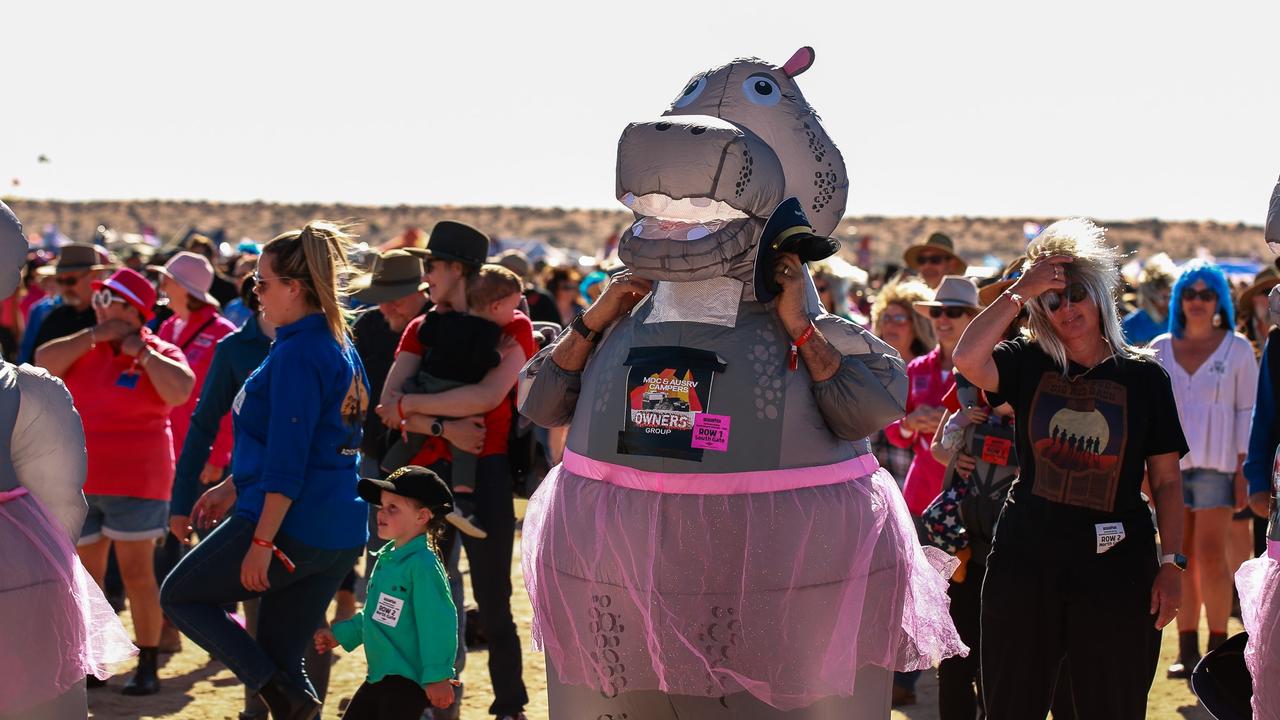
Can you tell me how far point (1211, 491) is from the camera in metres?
7.36

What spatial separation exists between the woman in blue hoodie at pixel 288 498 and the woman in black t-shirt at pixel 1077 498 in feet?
6.89

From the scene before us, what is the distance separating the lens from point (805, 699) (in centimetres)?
352

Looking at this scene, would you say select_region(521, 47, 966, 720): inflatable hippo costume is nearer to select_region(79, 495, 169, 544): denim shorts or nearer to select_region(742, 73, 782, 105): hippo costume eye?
select_region(742, 73, 782, 105): hippo costume eye

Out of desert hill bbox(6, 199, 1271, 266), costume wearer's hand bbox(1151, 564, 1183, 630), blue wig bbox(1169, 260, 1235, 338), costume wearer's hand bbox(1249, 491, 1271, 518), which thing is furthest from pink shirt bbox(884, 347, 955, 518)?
desert hill bbox(6, 199, 1271, 266)

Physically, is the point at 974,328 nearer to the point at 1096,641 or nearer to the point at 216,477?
the point at 1096,641

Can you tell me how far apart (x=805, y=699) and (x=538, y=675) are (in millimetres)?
3914

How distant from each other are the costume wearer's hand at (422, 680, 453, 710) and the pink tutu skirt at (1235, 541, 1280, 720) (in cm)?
235

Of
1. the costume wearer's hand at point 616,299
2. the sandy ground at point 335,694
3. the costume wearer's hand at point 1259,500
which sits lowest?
the sandy ground at point 335,694

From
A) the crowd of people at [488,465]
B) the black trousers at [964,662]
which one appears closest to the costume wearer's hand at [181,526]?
the crowd of people at [488,465]

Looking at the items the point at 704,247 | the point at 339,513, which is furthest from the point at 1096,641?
the point at 339,513

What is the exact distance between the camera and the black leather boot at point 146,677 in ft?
22.3

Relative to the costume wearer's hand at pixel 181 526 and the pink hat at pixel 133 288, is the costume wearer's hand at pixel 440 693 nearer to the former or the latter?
the costume wearer's hand at pixel 181 526

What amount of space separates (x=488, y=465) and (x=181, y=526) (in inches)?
47.2

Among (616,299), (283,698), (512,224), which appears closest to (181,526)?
(283,698)
